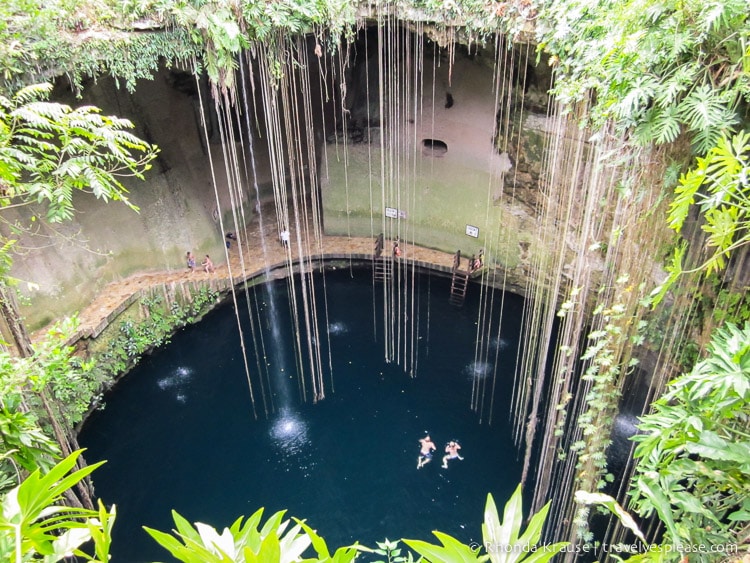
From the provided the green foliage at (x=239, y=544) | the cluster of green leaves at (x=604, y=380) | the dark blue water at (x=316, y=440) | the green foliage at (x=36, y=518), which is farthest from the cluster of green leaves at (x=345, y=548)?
the dark blue water at (x=316, y=440)

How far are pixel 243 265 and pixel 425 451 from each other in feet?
12.1

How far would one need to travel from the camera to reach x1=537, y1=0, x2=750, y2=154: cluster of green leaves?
8.49 ft

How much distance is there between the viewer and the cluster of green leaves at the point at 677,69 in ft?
8.49

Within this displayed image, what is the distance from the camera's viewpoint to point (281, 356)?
275 inches

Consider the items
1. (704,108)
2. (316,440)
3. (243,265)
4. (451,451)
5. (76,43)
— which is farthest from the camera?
(243,265)

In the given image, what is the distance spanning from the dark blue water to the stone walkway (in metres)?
0.79

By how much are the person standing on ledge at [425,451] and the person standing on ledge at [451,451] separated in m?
0.14

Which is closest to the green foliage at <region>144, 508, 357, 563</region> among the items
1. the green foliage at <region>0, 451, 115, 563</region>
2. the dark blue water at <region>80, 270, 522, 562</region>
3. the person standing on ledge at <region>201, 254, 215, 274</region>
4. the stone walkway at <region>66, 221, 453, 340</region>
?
the green foliage at <region>0, 451, 115, 563</region>

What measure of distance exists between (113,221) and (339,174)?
357 cm

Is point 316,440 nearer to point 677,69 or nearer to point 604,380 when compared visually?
point 604,380

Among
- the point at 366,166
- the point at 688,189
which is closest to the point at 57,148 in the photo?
the point at 688,189

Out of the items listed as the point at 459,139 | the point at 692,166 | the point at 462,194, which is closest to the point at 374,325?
the point at 462,194

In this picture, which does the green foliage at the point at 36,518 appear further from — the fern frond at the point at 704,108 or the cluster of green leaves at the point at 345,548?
the fern frond at the point at 704,108

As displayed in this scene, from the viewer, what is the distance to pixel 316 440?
19.1 feet
